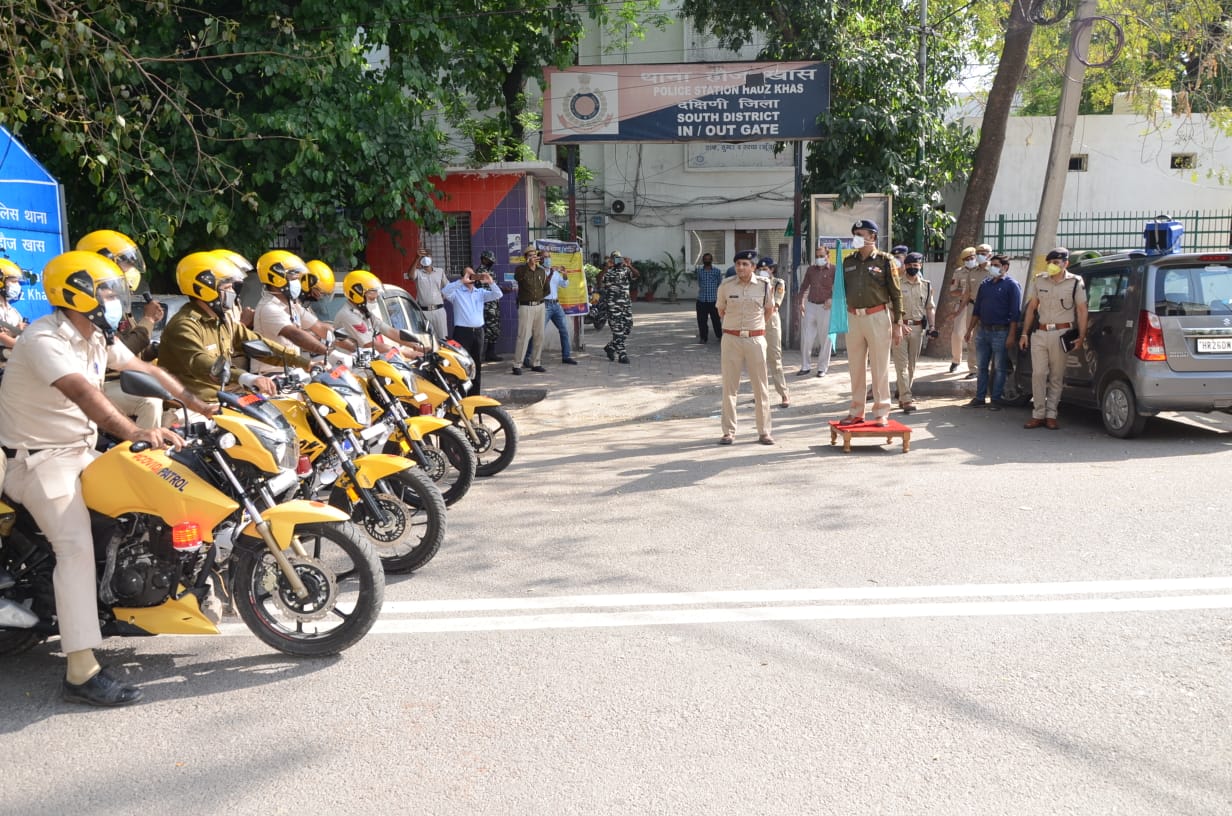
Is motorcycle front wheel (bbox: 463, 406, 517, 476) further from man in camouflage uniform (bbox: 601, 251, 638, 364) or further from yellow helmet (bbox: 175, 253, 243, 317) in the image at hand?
man in camouflage uniform (bbox: 601, 251, 638, 364)

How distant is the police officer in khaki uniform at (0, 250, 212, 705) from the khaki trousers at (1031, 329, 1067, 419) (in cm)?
885

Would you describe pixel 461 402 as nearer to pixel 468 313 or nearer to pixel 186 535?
pixel 186 535

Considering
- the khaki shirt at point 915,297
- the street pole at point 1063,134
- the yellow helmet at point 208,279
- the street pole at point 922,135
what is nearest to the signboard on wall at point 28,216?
the yellow helmet at point 208,279

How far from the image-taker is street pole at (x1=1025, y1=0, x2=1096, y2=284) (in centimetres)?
1286

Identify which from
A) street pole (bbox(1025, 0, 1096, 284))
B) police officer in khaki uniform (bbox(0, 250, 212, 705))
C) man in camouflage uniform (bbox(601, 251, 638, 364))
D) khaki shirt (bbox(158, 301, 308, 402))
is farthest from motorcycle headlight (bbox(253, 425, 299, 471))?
man in camouflage uniform (bbox(601, 251, 638, 364))

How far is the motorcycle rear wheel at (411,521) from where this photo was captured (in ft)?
19.6

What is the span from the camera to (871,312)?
10.2 metres

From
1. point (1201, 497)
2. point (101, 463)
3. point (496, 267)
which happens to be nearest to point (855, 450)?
point (1201, 497)

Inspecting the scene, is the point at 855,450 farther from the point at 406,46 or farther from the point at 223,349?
the point at 406,46

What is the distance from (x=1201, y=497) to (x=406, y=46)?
1117 cm

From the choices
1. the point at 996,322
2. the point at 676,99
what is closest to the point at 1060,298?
the point at 996,322

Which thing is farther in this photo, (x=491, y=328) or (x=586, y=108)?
(x=491, y=328)

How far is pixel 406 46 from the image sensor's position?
14.3m

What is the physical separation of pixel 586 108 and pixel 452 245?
3.44m
